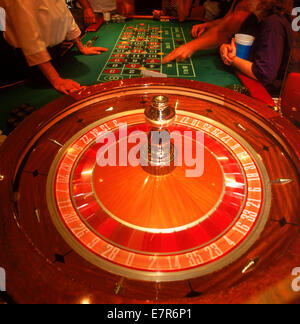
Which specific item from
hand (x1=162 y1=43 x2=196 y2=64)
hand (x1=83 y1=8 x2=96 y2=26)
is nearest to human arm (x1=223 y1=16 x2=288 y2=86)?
hand (x1=162 y1=43 x2=196 y2=64)

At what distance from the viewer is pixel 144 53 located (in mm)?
3158

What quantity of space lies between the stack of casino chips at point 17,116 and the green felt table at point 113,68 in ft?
0.27

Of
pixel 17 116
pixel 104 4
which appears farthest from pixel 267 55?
pixel 104 4

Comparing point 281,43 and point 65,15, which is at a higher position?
point 65,15

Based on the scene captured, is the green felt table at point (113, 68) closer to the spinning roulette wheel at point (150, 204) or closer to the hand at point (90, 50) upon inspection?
the hand at point (90, 50)

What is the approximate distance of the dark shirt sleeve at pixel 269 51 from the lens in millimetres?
2816

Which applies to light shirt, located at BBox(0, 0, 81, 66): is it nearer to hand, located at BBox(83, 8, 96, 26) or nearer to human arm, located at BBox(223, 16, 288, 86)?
hand, located at BBox(83, 8, 96, 26)

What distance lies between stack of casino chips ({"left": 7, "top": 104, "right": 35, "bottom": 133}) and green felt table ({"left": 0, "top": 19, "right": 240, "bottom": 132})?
0.08 meters

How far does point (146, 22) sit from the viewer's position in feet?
14.2

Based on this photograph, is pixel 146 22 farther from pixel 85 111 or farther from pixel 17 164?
pixel 17 164
